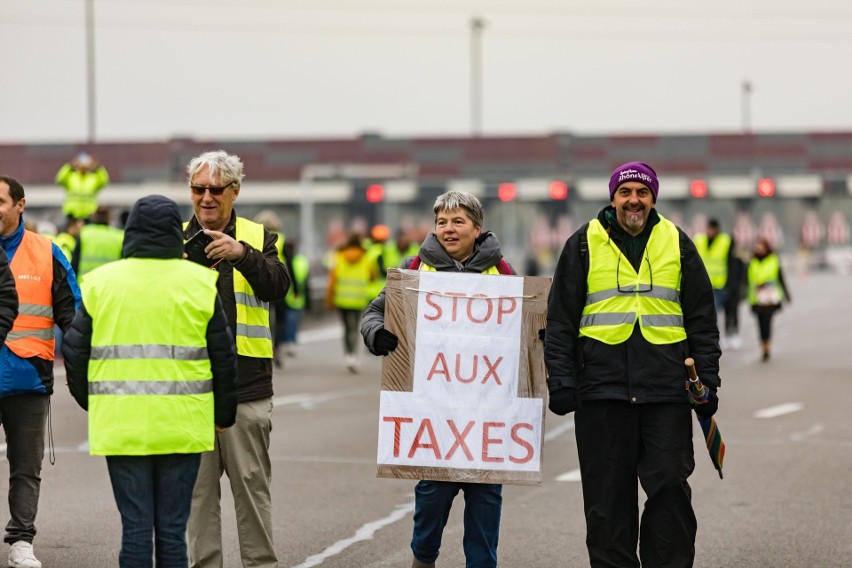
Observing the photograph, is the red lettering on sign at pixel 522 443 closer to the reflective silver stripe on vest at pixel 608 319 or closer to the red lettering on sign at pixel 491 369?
the red lettering on sign at pixel 491 369

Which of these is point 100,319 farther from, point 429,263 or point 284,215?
point 284,215

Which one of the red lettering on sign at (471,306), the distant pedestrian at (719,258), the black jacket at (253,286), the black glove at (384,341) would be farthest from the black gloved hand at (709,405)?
the distant pedestrian at (719,258)

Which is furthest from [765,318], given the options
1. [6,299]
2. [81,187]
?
[6,299]

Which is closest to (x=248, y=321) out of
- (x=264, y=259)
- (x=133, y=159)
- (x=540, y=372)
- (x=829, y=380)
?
(x=264, y=259)

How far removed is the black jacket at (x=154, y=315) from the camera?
6133mm

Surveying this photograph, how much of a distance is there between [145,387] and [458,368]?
6.07ft

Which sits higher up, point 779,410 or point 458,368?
point 458,368

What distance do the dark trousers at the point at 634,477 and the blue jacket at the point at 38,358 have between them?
2.74m

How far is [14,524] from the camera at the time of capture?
840cm

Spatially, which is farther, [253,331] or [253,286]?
[253,331]

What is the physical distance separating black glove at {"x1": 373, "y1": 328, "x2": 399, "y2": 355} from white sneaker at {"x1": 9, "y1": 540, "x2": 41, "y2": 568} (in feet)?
7.21

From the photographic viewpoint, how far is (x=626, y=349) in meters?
7.21

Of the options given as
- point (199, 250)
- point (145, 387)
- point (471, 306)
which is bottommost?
point (145, 387)

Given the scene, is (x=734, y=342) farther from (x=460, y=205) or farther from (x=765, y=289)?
(x=460, y=205)
